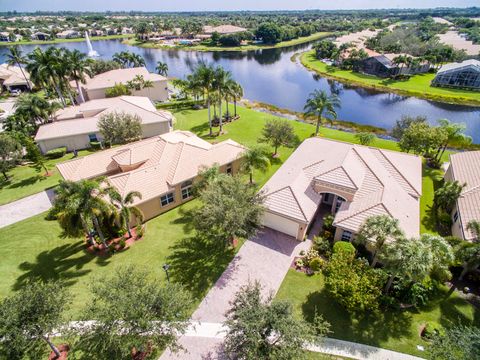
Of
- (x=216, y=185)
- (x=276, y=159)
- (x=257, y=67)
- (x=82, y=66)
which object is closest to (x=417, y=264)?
(x=216, y=185)

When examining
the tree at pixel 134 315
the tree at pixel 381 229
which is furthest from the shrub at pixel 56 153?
the tree at pixel 381 229

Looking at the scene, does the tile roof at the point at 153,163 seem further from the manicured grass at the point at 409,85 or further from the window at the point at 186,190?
the manicured grass at the point at 409,85

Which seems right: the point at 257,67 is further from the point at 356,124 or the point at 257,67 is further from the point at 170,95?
the point at 356,124

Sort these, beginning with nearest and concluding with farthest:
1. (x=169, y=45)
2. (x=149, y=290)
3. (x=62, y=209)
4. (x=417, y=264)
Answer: (x=149, y=290) → (x=417, y=264) → (x=62, y=209) → (x=169, y=45)

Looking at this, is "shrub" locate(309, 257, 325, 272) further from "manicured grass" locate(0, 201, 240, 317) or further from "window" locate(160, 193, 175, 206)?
"window" locate(160, 193, 175, 206)

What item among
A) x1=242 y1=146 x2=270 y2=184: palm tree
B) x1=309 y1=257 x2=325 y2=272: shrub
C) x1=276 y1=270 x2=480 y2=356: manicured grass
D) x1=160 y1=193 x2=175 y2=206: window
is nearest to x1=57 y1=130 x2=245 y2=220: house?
x1=160 y1=193 x2=175 y2=206: window

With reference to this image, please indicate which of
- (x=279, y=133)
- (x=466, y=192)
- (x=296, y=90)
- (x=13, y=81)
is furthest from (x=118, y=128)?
(x=296, y=90)
